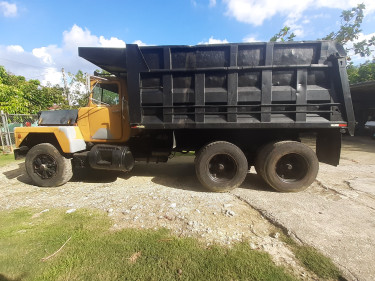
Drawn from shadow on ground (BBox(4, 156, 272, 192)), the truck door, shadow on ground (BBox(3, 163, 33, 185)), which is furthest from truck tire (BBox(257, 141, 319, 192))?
shadow on ground (BBox(3, 163, 33, 185))

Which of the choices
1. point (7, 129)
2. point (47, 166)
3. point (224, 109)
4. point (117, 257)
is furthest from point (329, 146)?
point (7, 129)

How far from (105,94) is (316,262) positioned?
4.49m

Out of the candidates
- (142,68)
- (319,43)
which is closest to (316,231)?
(319,43)

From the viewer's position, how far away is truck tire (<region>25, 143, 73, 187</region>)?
3.94 metres

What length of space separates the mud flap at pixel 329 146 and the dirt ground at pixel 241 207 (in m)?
0.57

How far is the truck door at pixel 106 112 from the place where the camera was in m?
4.09

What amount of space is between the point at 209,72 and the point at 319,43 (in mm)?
1982

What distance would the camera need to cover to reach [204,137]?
394 cm

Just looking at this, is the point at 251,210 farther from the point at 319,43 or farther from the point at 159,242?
the point at 319,43

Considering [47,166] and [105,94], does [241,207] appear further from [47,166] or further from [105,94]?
[47,166]

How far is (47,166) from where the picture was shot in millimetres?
3988

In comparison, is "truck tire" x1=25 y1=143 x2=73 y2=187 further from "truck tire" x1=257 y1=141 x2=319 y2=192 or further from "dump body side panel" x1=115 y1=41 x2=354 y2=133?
"truck tire" x1=257 y1=141 x2=319 y2=192

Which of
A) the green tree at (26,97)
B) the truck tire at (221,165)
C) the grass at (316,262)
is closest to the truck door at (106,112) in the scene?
the truck tire at (221,165)

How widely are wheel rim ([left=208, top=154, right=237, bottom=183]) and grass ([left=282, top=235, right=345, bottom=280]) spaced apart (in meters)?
1.70
